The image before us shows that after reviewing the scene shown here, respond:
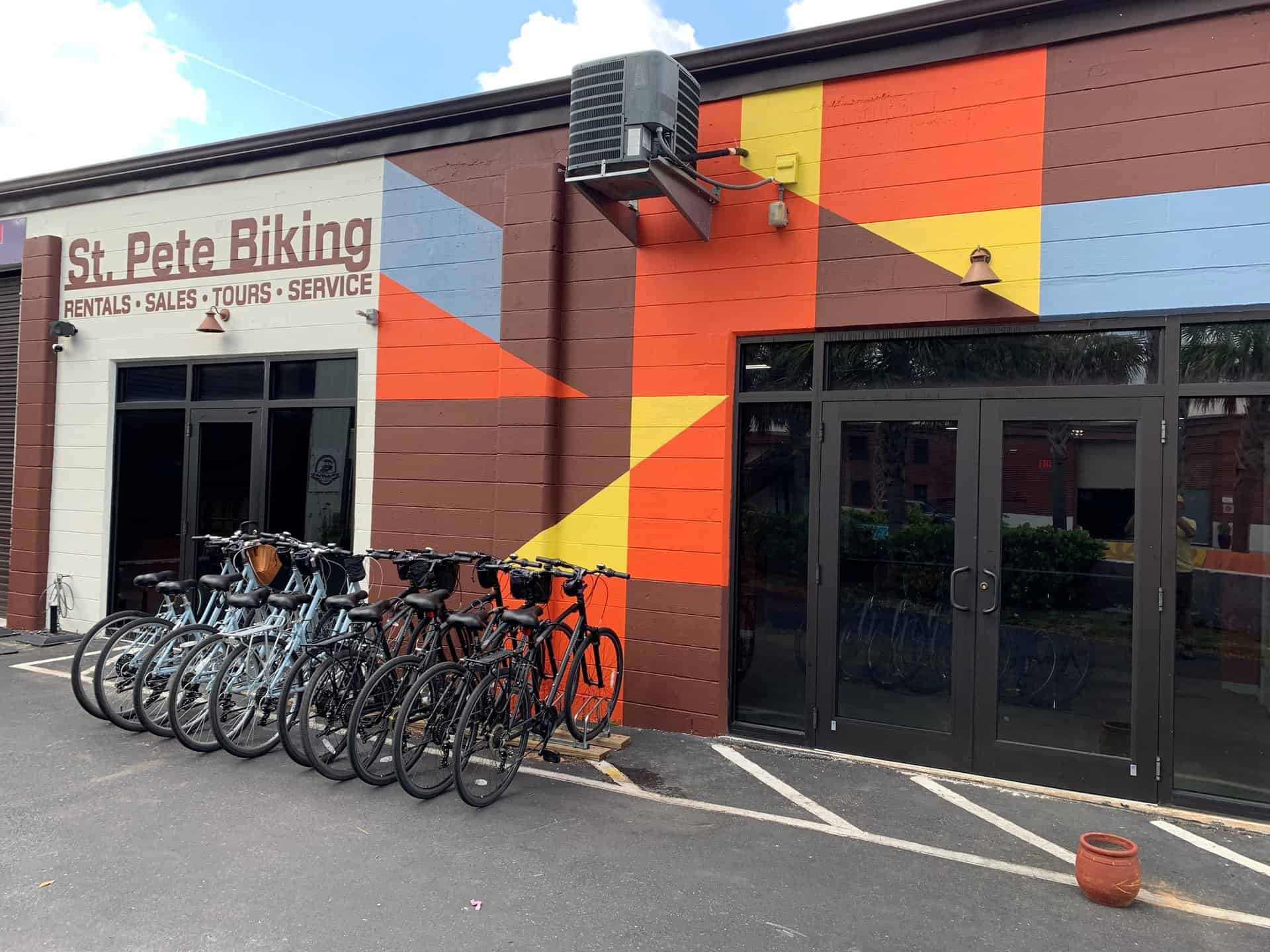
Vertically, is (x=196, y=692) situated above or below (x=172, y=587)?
below

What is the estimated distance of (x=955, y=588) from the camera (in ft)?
17.0

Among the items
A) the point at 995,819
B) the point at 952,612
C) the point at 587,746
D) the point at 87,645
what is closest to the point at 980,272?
the point at 952,612

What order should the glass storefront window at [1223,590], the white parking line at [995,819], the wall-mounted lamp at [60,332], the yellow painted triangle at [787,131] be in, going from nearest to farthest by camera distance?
the white parking line at [995,819] → the glass storefront window at [1223,590] → the yellow painted triangle at [787,131] → the wall-mounted lamp at [60,332]

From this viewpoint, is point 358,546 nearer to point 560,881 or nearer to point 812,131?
point 560,881

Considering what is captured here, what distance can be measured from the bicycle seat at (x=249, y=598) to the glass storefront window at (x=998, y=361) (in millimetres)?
3828

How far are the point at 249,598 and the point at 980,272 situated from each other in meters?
4.78

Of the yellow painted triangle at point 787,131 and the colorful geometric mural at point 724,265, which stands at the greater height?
the yellow painted triangle at point 787,131

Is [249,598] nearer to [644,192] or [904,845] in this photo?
[644,192]

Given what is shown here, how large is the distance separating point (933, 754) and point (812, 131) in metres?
3.97

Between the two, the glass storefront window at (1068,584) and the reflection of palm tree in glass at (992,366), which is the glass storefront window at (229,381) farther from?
the glass storefront window at (1068,584)

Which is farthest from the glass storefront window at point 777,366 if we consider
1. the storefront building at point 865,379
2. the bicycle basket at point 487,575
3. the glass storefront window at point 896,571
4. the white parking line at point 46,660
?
the white parking line at point 46,660

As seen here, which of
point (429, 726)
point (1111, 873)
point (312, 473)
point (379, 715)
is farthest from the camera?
point (312, 473)

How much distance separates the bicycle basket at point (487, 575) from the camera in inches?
210

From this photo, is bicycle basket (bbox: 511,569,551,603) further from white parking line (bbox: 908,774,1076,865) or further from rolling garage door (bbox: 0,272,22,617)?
rolling garage door (bbox: 0,272,22,617)
